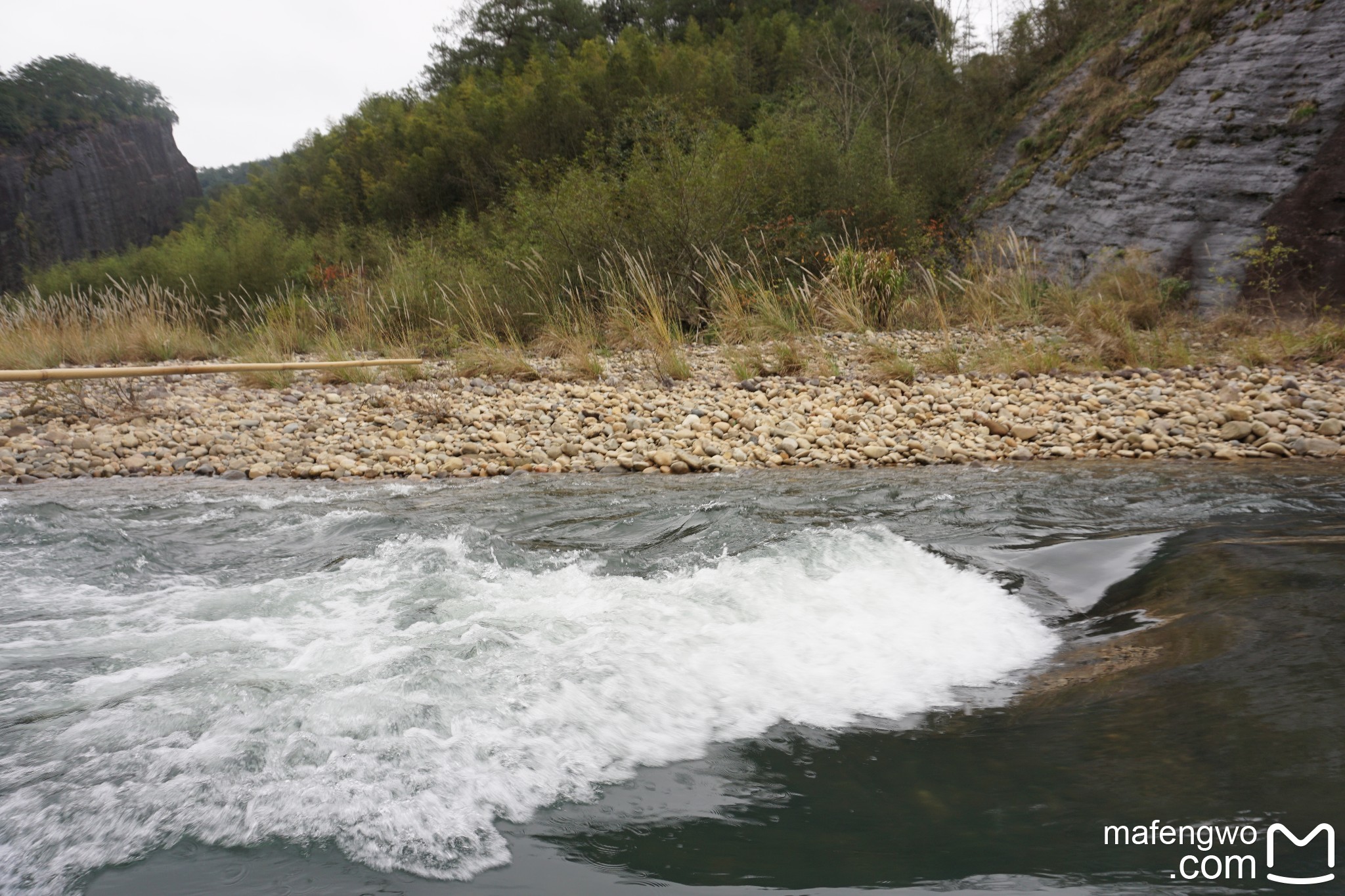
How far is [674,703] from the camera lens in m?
1.70

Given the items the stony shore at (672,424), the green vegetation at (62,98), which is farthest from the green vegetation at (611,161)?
the green vegetation at (62,98)

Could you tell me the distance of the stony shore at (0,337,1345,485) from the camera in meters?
4.55

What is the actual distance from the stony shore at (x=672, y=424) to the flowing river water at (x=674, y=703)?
1.47m

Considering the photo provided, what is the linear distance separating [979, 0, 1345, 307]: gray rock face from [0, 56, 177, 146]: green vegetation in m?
27.1

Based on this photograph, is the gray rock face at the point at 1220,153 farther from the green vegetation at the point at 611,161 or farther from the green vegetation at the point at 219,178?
the green vegetation at the point at 219,178

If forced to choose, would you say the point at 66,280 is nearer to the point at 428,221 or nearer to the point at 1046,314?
the point at 428,221

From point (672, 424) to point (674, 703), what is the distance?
11.8 feet

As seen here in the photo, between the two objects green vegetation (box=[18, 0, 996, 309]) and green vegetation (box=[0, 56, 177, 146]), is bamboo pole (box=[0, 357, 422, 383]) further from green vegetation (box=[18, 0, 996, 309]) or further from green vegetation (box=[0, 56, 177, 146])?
green vegetation (box=[0, 56, 177, 146])

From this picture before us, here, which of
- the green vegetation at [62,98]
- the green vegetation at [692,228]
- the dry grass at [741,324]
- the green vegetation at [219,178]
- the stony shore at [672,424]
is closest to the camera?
the stony shore at [672,424]

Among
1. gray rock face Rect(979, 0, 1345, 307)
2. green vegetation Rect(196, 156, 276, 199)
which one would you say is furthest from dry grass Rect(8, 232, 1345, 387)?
green vegetation Rect(196, 156, 276, 199)

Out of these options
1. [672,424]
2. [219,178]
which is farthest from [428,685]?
[219,178]

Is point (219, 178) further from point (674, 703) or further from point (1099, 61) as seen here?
point (674, 703)

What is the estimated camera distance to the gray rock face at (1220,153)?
25.9 ft

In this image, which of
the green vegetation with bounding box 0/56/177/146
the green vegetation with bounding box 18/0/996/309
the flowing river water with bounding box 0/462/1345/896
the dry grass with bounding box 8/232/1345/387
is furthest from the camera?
the green vegetation with bounding box 0/56/177/146
